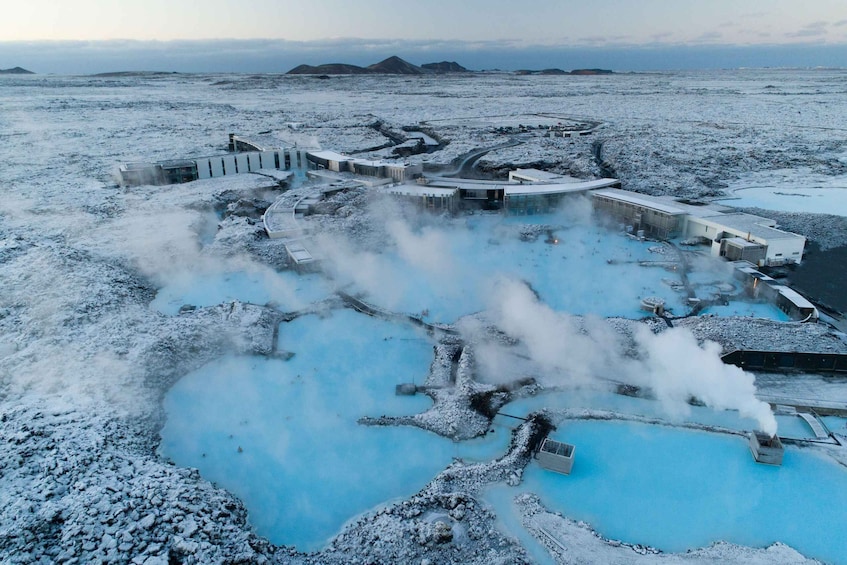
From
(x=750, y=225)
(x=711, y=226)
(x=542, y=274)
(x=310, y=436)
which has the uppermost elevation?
(x=750, y=225)

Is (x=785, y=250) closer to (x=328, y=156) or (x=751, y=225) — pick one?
(x=751, y=225)

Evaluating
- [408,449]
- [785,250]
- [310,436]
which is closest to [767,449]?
[408,449]

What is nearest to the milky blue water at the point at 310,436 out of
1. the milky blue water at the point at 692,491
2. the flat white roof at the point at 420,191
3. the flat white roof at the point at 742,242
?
the milky blue water at the point at 692,491

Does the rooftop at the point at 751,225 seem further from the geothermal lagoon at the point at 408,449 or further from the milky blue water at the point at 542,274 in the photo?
the geothermal lagoon at the point at 408,449

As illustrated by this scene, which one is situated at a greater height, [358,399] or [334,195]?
[334,195]

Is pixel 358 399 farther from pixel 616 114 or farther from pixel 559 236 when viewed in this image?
pixel 616 114

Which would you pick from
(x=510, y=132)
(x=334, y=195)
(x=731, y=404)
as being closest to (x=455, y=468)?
(x=731, y=404)

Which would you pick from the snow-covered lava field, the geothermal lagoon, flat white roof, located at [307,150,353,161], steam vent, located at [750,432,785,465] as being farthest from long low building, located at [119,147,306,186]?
steam vent, located at [750,432,785,465]
